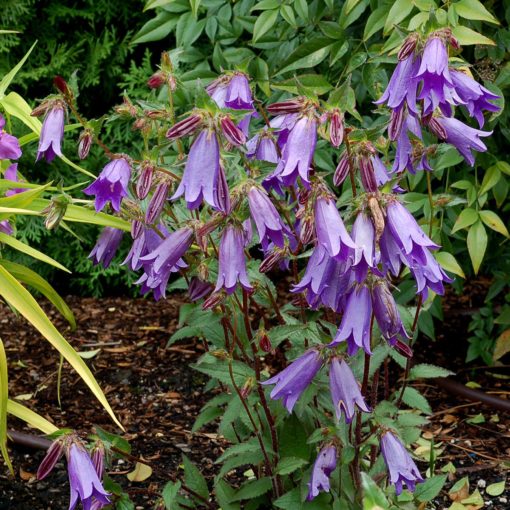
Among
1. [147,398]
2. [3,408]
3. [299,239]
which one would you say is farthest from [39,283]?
[299,239]

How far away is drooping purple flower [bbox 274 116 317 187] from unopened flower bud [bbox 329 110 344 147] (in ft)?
0.10

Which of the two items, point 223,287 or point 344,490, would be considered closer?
point 223,287

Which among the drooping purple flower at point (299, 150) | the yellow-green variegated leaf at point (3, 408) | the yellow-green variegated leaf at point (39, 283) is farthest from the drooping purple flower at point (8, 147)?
the drooping purple flower at point (299, 150)

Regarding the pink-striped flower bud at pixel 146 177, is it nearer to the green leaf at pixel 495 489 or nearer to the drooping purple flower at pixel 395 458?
the drooping purple flower at pixel 395 458

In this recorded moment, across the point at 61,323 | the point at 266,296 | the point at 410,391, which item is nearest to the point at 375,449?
the point at 410,391

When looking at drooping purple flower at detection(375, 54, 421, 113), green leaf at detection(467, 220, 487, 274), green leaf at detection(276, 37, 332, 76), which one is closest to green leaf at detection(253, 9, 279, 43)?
green leaf at detection(276, 37, 332, 76)

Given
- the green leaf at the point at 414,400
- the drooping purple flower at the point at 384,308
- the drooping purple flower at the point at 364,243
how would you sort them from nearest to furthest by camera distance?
the drooping purple flower at the point at 364,243 < the drooping purple flower at the point at 384,308 < the green leaf at the point at 414,400

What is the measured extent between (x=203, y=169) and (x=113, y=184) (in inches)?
10.6

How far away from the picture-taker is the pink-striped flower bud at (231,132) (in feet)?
4.70

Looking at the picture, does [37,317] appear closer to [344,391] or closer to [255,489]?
[255,489]

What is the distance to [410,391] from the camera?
6.58ft

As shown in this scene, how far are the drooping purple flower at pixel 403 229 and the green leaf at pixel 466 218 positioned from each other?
1162mm

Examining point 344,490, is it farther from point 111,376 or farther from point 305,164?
point 111,376

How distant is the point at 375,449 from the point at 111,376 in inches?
56.3
